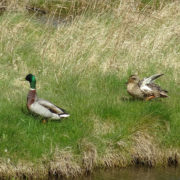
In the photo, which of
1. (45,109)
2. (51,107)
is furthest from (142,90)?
(45,109)

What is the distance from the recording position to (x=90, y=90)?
10.4 m

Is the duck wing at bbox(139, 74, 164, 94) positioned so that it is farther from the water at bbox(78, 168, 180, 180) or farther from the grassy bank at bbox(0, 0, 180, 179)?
the water at bbox(78, 168, 180, 180)

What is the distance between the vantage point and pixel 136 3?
12578 millimetres

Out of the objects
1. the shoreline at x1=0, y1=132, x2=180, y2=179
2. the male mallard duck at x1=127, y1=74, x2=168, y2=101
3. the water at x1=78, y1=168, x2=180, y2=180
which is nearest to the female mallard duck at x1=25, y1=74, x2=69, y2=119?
the shoreline at x1=0, y1=132, x2=180, y2=179

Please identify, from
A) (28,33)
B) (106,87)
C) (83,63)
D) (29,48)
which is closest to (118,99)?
(106,87)

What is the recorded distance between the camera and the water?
28.6ft

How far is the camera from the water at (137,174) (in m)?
8.73

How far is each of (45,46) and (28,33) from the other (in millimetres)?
1132

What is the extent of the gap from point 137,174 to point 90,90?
6.90ft

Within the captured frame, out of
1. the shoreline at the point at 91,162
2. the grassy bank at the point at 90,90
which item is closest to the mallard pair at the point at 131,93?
the grassy bank at the point at 90,90

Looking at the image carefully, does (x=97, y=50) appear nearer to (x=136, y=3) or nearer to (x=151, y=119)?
(x=136, y=3)

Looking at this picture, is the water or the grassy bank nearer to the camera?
the grassy bank

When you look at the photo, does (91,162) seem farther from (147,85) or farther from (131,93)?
(147,85)

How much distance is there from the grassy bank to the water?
0.44ft
